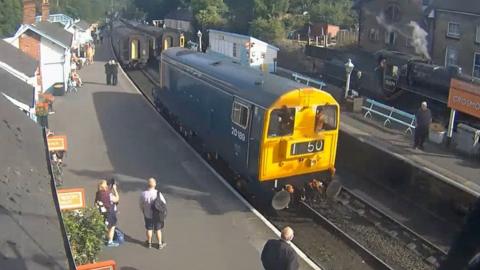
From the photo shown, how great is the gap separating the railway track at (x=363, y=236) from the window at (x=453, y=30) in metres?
17.8

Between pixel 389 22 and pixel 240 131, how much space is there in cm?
2464

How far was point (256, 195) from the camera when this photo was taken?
12164mm

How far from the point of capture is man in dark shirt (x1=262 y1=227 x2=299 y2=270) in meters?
7.18

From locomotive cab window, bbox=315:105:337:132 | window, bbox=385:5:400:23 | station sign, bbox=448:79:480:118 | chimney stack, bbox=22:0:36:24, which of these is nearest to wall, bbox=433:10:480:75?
window, bbox=385:5:400:23

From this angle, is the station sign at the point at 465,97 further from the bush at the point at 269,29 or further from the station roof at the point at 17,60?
the bush at the point at 269,29

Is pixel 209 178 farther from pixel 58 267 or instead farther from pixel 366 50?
pixel 366 50

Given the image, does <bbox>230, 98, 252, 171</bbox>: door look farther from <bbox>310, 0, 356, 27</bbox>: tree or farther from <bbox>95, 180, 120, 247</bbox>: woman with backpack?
<bbox>310, 0, 356, 27</bbox>: tree

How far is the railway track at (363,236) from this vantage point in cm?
1036

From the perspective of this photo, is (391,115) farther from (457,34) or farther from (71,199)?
(71,199)

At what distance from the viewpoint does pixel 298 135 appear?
38.7 ft

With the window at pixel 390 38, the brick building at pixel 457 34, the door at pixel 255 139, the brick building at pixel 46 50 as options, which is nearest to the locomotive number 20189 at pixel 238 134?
the door at pixel 255 139

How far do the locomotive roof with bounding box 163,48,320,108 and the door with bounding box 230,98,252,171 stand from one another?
235 mm

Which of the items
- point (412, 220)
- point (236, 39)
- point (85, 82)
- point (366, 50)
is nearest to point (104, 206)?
point (412, 220)

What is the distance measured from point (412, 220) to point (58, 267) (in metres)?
9.44
